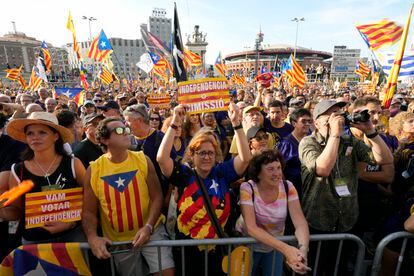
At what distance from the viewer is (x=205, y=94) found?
298 centimetres

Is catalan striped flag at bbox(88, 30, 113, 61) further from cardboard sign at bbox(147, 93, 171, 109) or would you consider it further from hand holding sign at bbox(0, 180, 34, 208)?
hand holding sign at bbox(0, 180, 34, 208)

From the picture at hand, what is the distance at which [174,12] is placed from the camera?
400 cm

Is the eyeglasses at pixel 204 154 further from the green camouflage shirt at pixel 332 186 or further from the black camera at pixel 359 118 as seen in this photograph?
the black camera at pixel 359 118

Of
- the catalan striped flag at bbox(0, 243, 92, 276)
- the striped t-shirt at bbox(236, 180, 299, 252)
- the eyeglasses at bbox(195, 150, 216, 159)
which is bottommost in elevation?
the catalan striped flag at bbox(0, 243, 92, 276)

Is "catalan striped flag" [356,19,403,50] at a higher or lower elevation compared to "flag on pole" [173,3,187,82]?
higher

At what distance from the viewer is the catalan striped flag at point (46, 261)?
2035 mm

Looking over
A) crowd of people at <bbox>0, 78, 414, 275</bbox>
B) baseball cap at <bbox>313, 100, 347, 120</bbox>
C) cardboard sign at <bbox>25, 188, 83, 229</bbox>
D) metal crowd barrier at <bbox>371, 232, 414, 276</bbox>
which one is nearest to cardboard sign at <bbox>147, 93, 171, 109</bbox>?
crowd of people at <bbox>0, 78, 414, 275</bbox>

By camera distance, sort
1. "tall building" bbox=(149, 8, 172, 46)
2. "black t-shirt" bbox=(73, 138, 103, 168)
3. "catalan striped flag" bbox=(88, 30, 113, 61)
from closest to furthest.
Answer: "black t-shirt" bbox=(73, 138, 103, 168), "catalan striped flag" bbox=(88, 30, 113, 61), "tall building" bbox=(149, 8, 172, 46)

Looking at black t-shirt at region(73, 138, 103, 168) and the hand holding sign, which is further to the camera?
black t-shirt at region(73, 138, 103, 168)

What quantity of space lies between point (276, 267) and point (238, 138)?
133cm

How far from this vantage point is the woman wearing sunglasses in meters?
2.33

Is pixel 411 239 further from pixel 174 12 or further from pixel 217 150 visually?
pixel 174 12

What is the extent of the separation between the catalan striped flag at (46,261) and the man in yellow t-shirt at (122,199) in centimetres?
22

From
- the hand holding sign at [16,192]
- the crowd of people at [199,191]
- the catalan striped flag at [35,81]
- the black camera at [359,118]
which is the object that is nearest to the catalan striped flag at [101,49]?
the catalan striped flag at [35,81]
